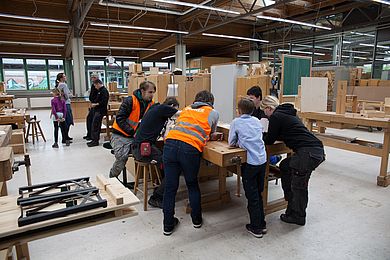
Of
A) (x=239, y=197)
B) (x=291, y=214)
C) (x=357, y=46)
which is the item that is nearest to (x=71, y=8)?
(x=239, y=197)

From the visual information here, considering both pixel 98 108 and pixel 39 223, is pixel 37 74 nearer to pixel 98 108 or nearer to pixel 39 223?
pixel 98 108

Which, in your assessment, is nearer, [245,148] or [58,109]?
[245,148]

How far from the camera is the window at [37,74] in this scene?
14633 millimetres

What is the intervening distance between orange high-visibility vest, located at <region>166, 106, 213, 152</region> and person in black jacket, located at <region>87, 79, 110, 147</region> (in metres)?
3.74

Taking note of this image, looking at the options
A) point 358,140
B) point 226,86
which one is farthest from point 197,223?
point 226,86

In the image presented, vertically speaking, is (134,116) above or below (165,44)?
below

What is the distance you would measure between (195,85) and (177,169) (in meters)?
3.04

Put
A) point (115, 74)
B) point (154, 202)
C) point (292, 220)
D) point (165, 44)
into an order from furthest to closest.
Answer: point (115, 74) → point (165, 44) → point (154, 202) → point (292, 220)

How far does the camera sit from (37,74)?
14.9 meters

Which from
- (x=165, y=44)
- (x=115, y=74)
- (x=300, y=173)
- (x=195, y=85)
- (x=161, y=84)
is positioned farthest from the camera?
(x=115, y=74)

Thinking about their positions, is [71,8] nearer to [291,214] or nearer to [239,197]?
[239,197]

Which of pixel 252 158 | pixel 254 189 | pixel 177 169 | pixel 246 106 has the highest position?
pixel 246 106

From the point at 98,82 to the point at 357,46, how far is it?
8.26 metres

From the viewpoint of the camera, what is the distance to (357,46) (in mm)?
9008
